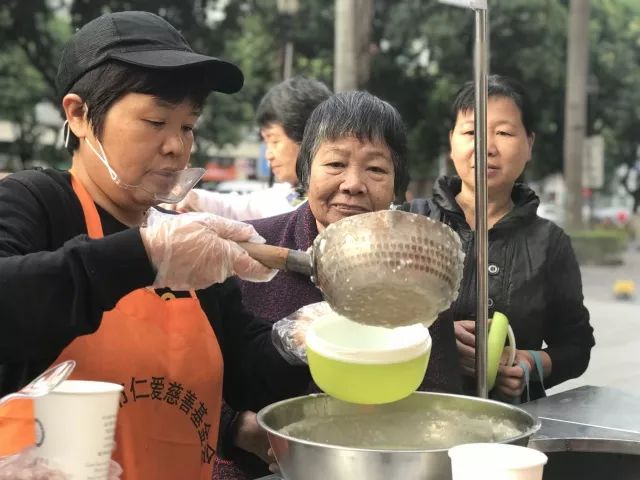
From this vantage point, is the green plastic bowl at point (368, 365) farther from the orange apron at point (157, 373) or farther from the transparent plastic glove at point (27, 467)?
the transparent plastic glove at point (27, 467)

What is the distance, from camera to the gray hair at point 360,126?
167 centimetres

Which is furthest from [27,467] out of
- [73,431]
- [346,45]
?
[346,45]

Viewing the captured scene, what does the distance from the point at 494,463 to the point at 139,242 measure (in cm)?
51

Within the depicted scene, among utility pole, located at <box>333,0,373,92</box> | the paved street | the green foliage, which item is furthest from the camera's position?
the green foliage

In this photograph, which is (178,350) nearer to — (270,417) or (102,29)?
(270,417)

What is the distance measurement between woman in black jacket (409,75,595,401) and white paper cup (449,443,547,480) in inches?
36.8

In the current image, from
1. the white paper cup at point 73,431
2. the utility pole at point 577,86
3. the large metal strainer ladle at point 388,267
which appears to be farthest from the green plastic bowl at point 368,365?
the utility pole at point 577,86

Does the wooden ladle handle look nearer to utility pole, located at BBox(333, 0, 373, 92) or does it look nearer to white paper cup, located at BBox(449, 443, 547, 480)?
white paper cup, located at BBox(449, 443, 547, 480)

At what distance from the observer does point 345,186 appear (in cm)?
163

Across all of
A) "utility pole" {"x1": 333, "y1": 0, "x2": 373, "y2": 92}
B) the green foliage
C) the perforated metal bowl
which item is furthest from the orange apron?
the green foliage

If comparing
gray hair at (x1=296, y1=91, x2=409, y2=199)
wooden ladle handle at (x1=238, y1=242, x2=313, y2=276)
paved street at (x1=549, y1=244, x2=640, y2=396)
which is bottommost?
paved street at (x1=549, y1=244, x2=640, y2=396)

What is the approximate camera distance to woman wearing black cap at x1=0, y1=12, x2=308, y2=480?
3.53ft

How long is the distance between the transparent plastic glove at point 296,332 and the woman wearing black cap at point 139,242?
43 millimetres

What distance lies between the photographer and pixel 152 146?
1.28 m
